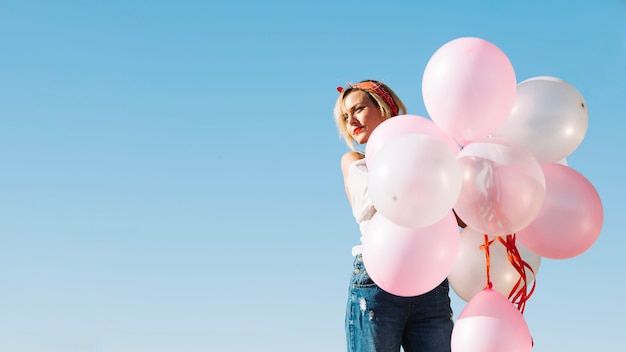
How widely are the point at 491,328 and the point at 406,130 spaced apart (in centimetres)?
95

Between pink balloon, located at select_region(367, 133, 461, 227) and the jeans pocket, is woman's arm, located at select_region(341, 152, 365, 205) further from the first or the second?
pink balloon, located at select_region(367, 133, 461, 227)

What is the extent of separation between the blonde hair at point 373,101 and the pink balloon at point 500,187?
101cm

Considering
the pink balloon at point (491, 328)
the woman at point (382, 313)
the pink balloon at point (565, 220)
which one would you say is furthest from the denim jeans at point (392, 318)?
the pink balloon at point (565, 220)

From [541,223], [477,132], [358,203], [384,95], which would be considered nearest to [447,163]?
[477,132]

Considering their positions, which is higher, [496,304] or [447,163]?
[447,163]

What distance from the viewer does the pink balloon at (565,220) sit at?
3502 millimetres

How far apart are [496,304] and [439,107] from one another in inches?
36.2

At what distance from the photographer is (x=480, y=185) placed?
331 centimetres

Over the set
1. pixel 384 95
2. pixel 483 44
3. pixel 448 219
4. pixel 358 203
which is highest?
pixel 384 95

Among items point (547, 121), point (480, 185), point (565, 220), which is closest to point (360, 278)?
point (480, 185)

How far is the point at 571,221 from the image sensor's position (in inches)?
138

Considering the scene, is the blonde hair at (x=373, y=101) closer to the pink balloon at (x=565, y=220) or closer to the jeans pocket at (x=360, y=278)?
the jeans pocket at (x=360, y=278)

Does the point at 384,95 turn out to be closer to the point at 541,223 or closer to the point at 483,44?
the point at 483,44

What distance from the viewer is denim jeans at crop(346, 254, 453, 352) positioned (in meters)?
3.95
